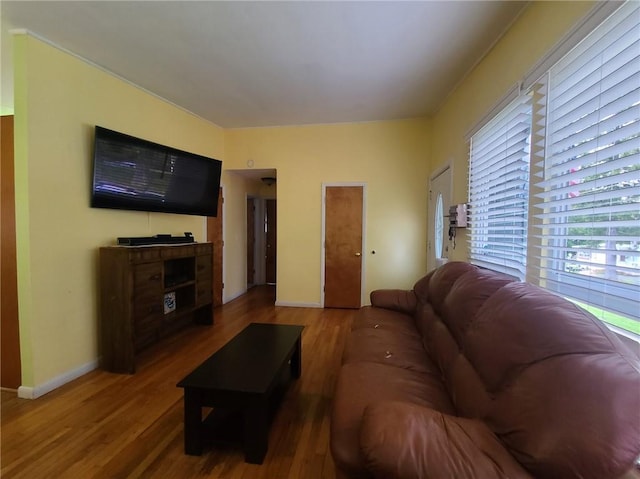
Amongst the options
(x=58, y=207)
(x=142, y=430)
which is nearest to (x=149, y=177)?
(x=58, y=207)

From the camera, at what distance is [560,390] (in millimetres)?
844

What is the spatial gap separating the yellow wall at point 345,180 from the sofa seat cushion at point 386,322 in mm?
1742

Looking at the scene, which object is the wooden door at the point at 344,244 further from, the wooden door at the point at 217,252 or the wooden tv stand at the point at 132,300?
the wooden tv stand at the point at 132,300

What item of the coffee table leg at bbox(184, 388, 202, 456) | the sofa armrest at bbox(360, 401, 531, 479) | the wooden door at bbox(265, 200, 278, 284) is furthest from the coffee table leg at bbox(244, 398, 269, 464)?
the wooden door at bbox(265, 200, 278, 284)

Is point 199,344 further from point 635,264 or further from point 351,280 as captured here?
point 635,264

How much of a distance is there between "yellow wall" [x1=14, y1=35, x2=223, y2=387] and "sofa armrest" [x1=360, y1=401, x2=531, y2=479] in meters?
2.71

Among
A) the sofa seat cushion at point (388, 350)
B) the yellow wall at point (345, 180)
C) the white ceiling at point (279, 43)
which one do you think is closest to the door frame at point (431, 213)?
the yellow wall at point (345, 180)

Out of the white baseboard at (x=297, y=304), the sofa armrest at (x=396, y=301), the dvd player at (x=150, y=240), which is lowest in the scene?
the white baseboard at (x=297, y=304)

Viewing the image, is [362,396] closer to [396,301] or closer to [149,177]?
[396,301]

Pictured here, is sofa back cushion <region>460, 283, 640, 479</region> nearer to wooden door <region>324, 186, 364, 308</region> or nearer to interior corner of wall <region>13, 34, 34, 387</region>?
interior corner of wall <region>13, 34, 34, 387</region>

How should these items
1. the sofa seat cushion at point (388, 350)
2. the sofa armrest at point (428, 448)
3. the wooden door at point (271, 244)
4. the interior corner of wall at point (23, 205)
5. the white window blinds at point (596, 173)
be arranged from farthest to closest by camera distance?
the wooden door at point (271, 244) → the interior corner of wall at point (23, 205) → the sofa seat cushion at point (388, 350) → the white window blinds at point (596, 173) → the sofa armrest at point (428, 448)

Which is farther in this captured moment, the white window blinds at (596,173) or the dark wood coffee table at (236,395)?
the dark wood coffee table at (236,395)

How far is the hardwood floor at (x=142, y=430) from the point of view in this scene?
1599 mm

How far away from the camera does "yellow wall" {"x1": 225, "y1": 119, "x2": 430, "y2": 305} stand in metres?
4.43
